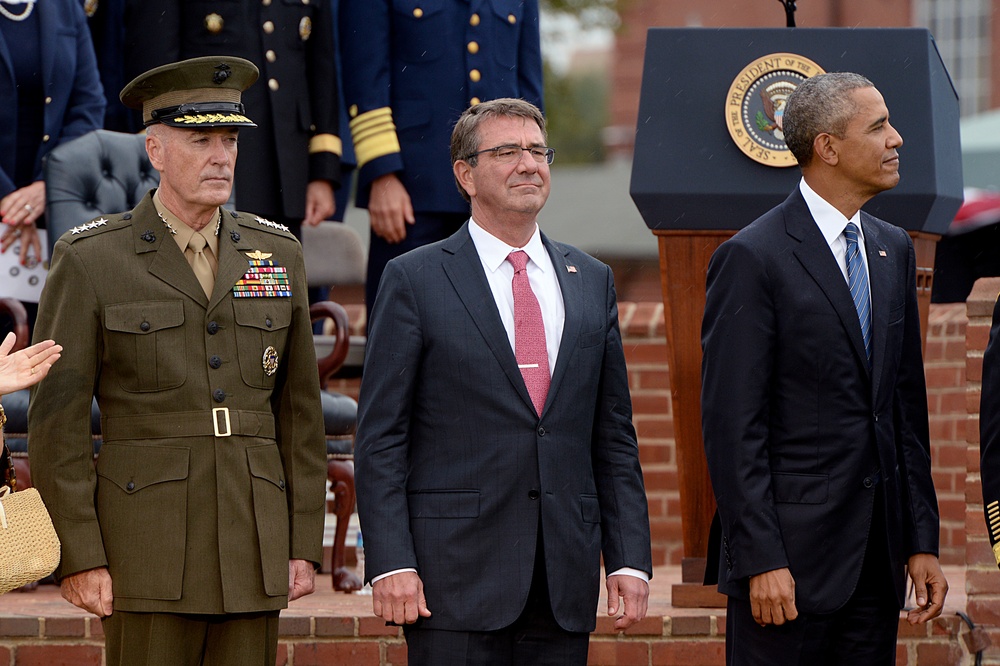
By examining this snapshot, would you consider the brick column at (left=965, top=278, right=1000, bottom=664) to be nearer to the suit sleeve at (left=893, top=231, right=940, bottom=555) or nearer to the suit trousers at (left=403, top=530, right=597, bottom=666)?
the suit sleeve at (left=893, top=231, right=940, bottom=555)

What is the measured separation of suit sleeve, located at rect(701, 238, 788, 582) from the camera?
12.3 feet

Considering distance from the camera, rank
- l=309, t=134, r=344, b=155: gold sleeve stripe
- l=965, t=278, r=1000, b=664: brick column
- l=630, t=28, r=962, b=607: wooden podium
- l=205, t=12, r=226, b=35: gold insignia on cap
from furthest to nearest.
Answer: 1. l=309, t=134, r=344, b=155: gold sleeve stripe
2. l=205, t=12, r=226, b=35: gold insignia on cap
3. l=965, t=278, r=1000, b=664: brick column
4. l=630, t=28, r=962, b=607: wooden podium

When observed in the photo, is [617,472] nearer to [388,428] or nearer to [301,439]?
[388,428]

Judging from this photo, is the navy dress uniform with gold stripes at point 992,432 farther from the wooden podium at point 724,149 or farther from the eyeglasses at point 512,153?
the wooden podium at point 724,149

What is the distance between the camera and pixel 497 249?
3.84m

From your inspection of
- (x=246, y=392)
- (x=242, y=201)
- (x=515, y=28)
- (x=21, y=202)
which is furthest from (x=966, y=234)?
(x=246, y=392)

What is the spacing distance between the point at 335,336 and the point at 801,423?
7.31 ft

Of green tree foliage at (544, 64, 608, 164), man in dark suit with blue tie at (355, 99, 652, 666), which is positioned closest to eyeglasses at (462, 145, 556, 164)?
man in dark suit with blue tie at (355, 99, 652, 666)

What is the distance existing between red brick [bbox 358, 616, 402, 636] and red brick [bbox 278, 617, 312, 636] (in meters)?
0.15

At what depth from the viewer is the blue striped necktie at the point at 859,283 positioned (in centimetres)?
389

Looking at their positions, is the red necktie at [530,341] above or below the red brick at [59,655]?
above

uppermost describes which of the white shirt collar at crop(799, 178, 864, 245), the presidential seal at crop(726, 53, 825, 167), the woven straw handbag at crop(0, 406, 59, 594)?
the presidential seal at crop(726, 53, 825, 167)

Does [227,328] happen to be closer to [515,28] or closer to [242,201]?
[242,201]

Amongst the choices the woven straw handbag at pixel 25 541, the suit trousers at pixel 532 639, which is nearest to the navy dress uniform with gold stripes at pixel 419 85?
the suit trousers at pixel 532 639
